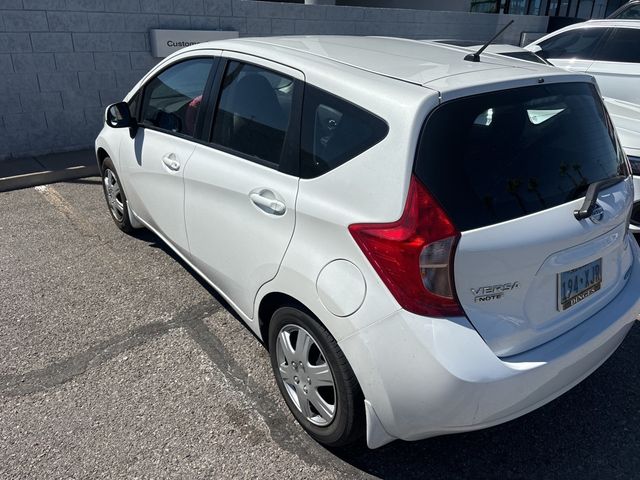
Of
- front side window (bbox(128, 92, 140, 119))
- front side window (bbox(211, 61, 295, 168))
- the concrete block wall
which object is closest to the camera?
front side window (bbox(211, 61, 295, 168))

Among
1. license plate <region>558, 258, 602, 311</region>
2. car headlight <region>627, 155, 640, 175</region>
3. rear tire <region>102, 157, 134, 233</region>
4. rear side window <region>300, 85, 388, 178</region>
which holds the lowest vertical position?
rear tire <region>102, 157, 134, 233</region>

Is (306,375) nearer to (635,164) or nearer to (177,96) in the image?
(177,96)

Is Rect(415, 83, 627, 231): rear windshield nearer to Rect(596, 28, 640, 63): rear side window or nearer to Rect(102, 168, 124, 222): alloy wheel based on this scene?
Rect(102, 168, 124, 222): alloy wheel

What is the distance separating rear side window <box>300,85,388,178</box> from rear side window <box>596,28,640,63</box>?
5.99m

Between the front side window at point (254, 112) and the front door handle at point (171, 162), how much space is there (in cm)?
35

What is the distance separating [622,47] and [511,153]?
5.96 metres

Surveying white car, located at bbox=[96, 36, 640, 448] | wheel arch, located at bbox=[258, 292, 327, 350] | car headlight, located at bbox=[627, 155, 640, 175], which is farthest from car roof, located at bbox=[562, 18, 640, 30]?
wheel arch, located at bbox=[258, 292, 327, 350]

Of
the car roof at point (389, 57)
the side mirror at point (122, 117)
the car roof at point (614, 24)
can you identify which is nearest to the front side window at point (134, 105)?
the side mirror at point (122, 117)

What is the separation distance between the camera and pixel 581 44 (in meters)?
6.92

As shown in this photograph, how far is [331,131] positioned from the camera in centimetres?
215

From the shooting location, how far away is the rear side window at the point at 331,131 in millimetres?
1991

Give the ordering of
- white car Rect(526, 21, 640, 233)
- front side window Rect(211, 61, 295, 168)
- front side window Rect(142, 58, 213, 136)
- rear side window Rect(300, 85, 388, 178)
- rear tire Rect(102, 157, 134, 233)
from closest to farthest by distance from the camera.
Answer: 1. rear side window Rect(300, 85, 388, 178)
2. front side window Rect(211, 61, 295, 168)
3. front side window Rect(142, 58, 213, 136)
4. rear tire Rect(102, 157, 134, 233)
5. white car Rect(526, 21, 640, 233)

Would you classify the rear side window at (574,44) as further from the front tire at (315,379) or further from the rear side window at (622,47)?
the front tire at (315,379)

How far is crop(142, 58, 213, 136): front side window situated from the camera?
10.0 ft
